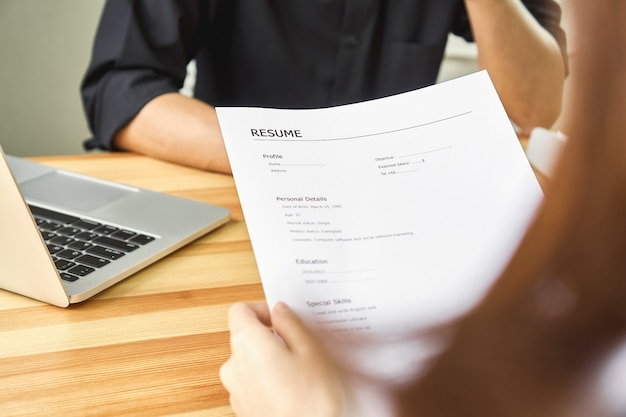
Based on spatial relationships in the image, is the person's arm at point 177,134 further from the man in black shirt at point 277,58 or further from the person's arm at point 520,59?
the person's arm at point 520,59

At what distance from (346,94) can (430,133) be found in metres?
0.75

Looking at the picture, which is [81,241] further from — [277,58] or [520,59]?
[520,59]

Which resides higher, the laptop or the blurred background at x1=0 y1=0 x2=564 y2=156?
the laptop

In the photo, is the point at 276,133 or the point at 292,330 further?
the point at 276,133

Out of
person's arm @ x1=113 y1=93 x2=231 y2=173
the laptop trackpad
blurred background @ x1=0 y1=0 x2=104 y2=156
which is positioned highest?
the laptop trackpad

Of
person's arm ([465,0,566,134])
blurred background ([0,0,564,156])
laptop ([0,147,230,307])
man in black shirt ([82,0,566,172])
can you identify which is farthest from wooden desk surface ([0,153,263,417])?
blurred background ([0,0,564,156])

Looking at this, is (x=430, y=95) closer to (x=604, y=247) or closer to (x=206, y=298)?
(x=206, y=298)

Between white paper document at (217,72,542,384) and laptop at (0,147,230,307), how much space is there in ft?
0.55

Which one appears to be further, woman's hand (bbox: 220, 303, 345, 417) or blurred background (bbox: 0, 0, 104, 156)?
blurred background (bbox: 0, 0, 104, 156)

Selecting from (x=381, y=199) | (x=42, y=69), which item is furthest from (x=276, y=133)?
(x=42, y=69)

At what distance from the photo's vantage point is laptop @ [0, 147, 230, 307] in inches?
19.9

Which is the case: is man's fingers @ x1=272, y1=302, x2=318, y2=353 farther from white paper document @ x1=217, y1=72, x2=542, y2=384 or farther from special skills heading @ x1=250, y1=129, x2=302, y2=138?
special skills heading @ x1=250, y1=129, x2=302, y2=138

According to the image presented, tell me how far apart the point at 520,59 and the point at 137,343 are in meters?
0.87

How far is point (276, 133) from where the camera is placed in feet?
1.79
